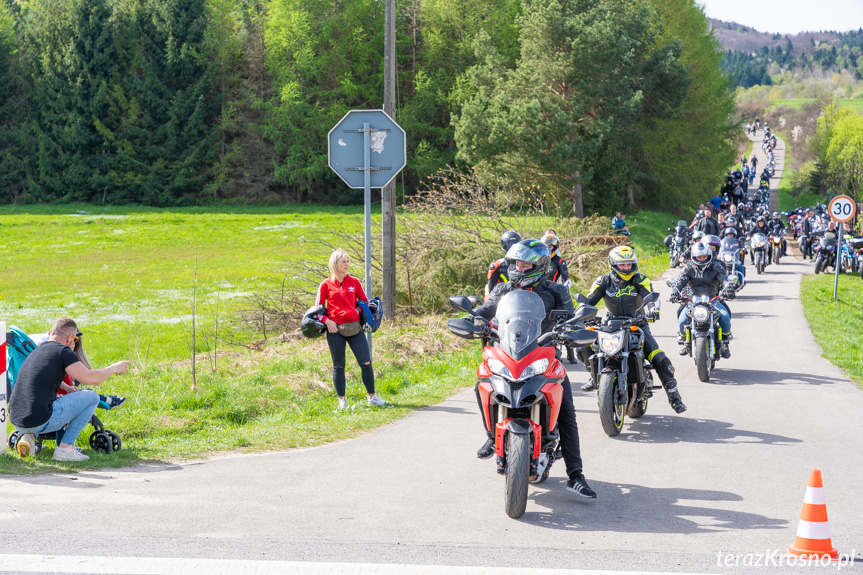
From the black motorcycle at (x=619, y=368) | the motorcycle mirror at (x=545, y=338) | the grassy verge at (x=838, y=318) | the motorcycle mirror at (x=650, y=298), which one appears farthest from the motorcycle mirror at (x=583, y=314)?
the grassy verge at (x=838, y=318)

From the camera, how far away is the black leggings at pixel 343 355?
9359 mm

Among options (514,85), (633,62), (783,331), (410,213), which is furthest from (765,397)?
(633,62)

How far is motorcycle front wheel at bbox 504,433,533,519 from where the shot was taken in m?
5.56

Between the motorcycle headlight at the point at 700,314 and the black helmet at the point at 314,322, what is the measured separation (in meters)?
4.88

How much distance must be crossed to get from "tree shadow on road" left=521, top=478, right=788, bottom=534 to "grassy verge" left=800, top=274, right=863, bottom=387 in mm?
6011


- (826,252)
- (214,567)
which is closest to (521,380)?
(214,567)

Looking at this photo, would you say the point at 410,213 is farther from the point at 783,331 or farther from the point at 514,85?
the point at 514,85

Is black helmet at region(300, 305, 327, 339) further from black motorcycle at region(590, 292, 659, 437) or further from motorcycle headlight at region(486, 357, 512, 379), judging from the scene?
motorcycle headlight at region(486, 357, 512, 379)

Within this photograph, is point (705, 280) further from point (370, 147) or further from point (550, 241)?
point (370, 147)

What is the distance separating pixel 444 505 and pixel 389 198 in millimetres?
8393

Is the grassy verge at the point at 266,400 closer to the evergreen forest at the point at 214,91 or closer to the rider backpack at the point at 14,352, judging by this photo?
the rider backpack at the point at 14,352

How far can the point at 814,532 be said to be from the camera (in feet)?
16.4

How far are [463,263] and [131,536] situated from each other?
39.1 ft

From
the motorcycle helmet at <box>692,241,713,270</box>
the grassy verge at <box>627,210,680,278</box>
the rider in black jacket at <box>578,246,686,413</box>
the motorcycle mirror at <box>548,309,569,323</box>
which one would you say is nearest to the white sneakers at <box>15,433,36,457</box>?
the motorcycle mirror at <box>548,309,569,323</box>
